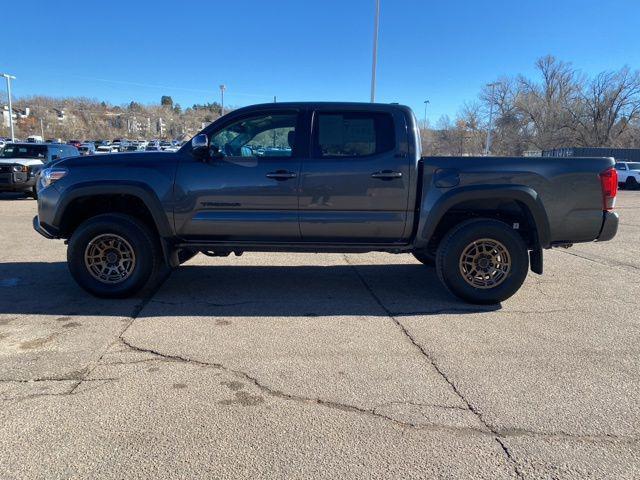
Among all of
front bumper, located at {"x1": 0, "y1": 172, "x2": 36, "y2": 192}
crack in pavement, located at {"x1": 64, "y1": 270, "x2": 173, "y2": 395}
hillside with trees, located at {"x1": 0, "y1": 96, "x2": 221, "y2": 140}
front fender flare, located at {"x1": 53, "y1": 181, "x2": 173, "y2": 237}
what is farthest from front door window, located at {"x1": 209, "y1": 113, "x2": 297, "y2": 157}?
hillside with trees, located at {"x1": 0, "y1": 96, "x2": 221, "y2": 140}

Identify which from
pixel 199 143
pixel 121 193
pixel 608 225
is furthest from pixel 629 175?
pixel 121 193

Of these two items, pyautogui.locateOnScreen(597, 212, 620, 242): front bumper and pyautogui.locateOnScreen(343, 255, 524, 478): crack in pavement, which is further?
pyautogui.locateOnScreen(597, 212, 620, 242): front bumper

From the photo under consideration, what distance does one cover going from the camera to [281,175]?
505 cm

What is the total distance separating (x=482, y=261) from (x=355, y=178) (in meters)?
1.62

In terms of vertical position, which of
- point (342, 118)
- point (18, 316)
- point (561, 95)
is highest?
point (561, 95)

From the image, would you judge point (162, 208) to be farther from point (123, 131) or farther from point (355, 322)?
point (123, 131)

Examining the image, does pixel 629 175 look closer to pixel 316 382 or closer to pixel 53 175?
pixel 316 382

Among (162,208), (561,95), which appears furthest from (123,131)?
(162,208)

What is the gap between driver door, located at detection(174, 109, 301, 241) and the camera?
5.08 meters

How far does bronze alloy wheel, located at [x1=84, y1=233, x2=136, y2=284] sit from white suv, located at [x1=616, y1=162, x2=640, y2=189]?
32168 millimetres

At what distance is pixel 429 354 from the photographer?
395cm

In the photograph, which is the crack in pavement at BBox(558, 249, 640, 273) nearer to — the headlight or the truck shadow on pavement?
the truck shadow on pavement

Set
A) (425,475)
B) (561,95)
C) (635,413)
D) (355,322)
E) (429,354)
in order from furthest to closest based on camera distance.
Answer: (561,95), (355,322), (429,354), (635,413), (425,475)

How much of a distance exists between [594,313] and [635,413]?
2192 mm
